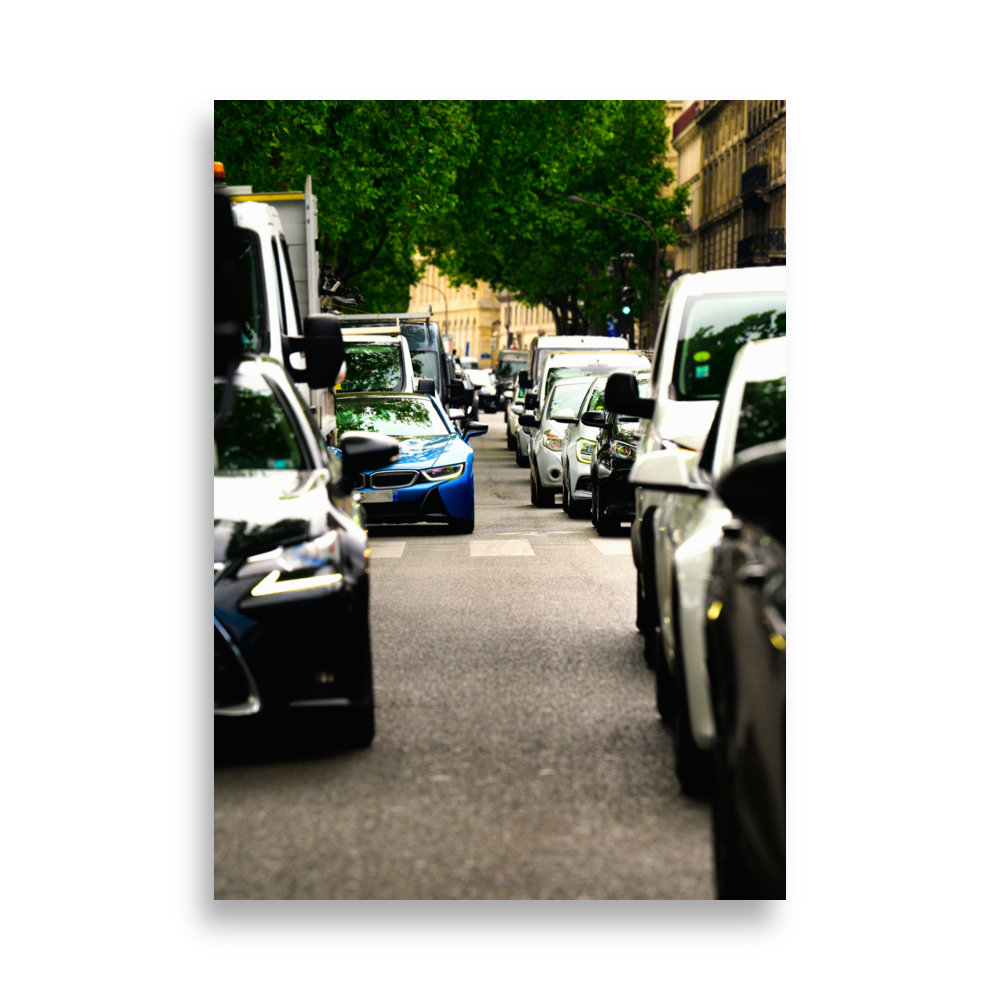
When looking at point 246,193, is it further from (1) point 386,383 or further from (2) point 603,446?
(1) point 386,383

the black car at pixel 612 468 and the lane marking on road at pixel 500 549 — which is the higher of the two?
the black car at pixel 612 468

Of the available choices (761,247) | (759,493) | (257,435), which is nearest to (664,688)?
(257,435)

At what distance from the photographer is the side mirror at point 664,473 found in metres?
6.02

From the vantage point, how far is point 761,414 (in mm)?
6270

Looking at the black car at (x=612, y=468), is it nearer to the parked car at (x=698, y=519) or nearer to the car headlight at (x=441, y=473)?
the car headlight at (x=441, y=473)

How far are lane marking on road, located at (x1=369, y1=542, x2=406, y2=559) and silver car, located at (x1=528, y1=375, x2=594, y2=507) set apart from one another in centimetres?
417

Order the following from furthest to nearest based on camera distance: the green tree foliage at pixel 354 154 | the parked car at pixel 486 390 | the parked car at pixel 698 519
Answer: the parked car at pixel 486 390, the green tree foliage at pixel 354 154, the parked car at pixel 698 519

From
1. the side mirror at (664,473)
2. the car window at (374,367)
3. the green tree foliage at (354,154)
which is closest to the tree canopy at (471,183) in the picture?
the green tree foliage at (354,154)

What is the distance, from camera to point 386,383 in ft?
70.8

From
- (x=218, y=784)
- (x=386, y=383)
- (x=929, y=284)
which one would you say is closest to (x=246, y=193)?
(x=218, y=784)

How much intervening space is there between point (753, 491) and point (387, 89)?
112 inches

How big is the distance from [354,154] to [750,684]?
27.6 meters

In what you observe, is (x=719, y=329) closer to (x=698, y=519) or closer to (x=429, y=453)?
(x=698, y=519)

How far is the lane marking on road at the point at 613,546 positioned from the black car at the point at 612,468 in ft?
1.09
